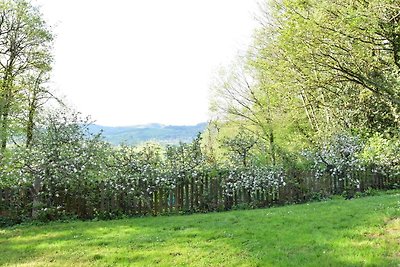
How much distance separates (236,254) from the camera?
6.04 m

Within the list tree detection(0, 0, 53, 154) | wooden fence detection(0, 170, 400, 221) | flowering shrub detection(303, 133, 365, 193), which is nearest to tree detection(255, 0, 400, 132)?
flowering shrub detection(303, 133, 365, 193)

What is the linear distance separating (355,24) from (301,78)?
14.6 ft

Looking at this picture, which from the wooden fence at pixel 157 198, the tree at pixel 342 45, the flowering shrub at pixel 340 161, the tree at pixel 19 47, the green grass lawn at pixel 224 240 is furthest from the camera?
the tree at pixel 19 47

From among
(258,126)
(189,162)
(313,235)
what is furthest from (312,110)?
(313,235)

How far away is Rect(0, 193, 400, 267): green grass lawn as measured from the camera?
5.77 metres

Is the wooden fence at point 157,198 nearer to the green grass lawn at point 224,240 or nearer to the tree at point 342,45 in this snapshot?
the green grass lawn at point 224,240

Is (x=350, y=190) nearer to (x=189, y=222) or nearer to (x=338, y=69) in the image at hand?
(x=338, y=69)

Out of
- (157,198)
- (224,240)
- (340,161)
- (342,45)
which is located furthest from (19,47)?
(224,240)

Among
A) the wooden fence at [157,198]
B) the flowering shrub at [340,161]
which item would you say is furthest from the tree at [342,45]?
the wooden fence at [157,198]

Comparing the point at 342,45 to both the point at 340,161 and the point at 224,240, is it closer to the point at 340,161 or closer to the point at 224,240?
the point at 340,161

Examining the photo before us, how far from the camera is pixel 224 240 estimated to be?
6953mm

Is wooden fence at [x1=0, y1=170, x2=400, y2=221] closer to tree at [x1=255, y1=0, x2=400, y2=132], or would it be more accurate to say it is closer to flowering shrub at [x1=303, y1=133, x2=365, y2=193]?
flowering shrub at [x1=303, y1=133, x2=365, y2=193]

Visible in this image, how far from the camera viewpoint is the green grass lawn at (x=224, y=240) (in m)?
5.77

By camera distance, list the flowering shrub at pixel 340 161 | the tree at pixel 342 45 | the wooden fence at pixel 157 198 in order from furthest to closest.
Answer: the flowering shrub at pixel 340 161
the wooden fence at pixel 157 198
the tree at pixel 342 45
